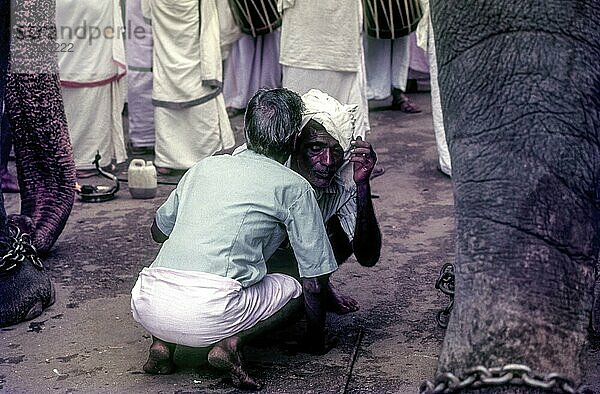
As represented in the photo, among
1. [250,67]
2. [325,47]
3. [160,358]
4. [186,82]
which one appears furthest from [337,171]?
[250,67]

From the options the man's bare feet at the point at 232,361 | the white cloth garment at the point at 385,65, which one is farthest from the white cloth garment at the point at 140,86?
the man's bare feet at the point at 232,361

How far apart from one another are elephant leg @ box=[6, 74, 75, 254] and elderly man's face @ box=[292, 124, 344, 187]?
66.2 inches

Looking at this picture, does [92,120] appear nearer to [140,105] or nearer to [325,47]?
[140,105]

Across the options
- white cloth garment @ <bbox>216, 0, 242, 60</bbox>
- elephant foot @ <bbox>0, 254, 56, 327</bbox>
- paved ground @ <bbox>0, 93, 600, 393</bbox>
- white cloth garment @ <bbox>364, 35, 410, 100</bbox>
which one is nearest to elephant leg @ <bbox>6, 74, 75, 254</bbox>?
paved ground @ <bbox>0, 93, 600, 393</bbox>

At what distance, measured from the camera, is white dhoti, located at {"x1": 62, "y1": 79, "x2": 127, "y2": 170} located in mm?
6977

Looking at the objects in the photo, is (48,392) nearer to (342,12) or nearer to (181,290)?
(181,290)

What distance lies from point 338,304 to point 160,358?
2.97 ft

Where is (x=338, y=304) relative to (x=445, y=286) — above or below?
below

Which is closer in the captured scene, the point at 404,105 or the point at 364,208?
the point at 364,208

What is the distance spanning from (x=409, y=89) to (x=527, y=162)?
787cm

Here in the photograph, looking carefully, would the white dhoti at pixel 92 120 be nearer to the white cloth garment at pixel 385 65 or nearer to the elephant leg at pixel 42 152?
the elephant leg at pixel 42 152

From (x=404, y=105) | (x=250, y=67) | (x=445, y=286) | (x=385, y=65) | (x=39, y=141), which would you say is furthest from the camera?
(x=404, y=105)

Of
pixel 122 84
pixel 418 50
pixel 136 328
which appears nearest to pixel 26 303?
pixel 136 328

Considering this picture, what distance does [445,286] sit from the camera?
441 cm
